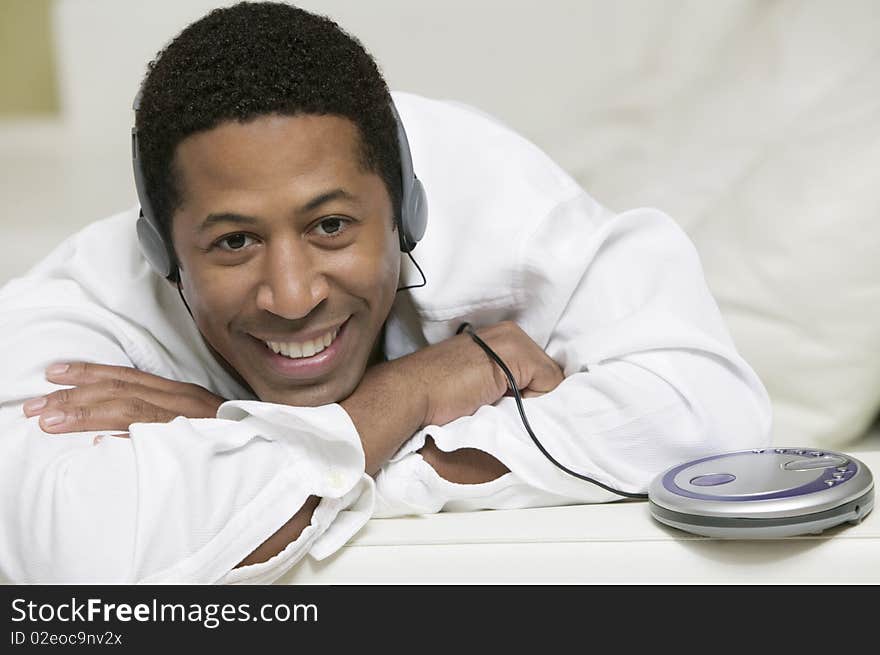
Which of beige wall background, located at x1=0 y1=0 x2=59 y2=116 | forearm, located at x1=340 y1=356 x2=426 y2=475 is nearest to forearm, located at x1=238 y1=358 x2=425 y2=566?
forearm, located at x1=340 y1=356 x2=426 y2=475

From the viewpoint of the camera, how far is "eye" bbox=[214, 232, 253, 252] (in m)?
0.98

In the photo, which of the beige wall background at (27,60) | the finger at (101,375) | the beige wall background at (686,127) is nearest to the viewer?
the finger at (101,375)

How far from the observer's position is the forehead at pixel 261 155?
0.94m

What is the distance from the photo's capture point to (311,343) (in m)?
1.04

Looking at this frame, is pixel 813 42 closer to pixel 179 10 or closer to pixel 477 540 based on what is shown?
pixel 477 540

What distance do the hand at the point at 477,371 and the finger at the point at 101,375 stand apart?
0.25 metres

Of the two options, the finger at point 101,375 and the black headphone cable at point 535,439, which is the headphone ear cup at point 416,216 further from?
the finger at point 101,375

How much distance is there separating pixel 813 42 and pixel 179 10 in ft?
4.28

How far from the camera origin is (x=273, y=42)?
0.97 metres

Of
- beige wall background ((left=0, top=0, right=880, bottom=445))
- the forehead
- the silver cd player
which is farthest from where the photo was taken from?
beige wall background ((left=0, top=0, right=880, bottom=445))

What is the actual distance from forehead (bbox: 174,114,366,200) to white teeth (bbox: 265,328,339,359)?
159 millimetres

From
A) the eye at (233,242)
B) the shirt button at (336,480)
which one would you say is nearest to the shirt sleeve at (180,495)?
the shirt button at (336,480)

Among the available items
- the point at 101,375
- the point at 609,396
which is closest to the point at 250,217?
the point at 101,375

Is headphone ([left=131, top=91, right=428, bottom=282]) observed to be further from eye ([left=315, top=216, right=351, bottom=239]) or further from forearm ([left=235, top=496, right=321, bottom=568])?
forearm ([left=235, top=496, right=321, bottom=568])
